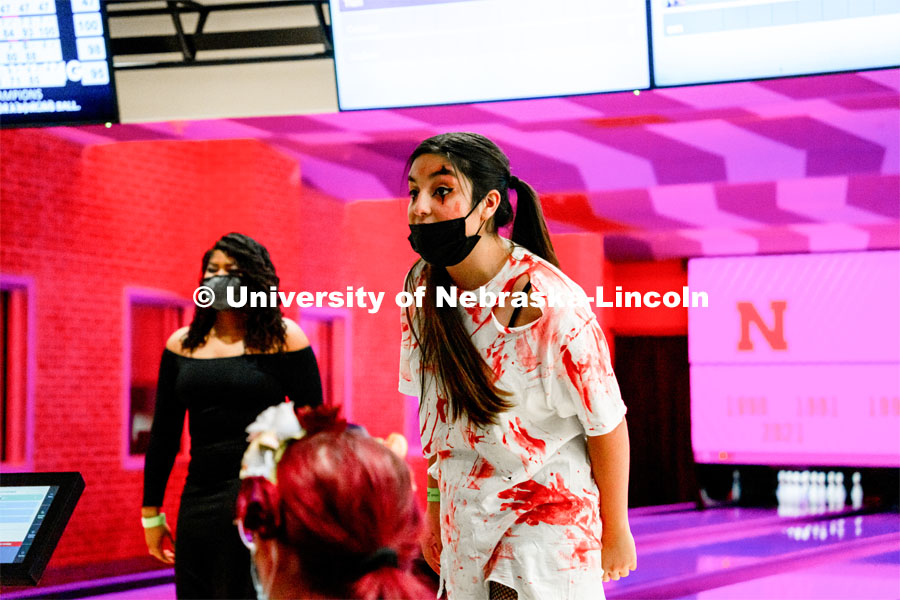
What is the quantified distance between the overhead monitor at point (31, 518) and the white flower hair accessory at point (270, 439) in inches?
24.4

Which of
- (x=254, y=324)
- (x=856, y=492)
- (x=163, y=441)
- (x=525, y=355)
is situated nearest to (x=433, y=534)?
(x=525, y=355)

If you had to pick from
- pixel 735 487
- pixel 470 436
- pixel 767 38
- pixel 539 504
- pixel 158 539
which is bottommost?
pixel 735 487

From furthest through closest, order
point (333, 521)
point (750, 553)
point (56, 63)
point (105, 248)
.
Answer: point (750, 553) < point (105, 248) < point (56, 63) < point (333, 521)

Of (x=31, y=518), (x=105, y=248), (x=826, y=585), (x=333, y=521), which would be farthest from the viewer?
(x=105, y=248)

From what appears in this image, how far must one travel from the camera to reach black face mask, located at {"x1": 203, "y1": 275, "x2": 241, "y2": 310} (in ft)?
7.77

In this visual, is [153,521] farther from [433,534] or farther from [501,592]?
[501,592]

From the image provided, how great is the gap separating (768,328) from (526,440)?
135 inches

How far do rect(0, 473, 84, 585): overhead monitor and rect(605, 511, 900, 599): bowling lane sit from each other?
3176 millimetres

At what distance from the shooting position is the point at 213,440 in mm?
2268

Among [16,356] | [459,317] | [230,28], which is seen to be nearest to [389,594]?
[459,317]

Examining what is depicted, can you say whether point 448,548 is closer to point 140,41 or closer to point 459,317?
point 459,317

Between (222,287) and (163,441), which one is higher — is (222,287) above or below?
above

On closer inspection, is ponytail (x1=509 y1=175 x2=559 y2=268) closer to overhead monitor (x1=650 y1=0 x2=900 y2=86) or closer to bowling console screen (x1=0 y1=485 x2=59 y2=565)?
bowling console screen (x1=0 y1=485 x2=59 y2=565)

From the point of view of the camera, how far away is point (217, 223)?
5.37 metres
